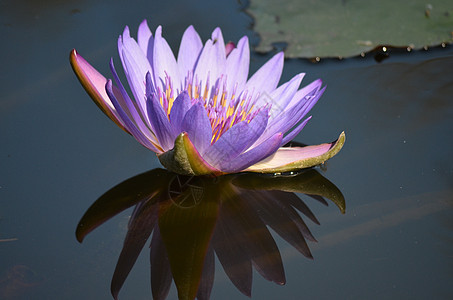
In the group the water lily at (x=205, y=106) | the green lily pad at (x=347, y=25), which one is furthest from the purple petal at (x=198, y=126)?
the green lily pad at (x=347, y=25)

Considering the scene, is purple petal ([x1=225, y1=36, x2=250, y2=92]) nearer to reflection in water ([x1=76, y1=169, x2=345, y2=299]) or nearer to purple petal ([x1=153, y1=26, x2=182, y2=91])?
purple petal ([x1=153, y1=26, x2=182, y2=91])

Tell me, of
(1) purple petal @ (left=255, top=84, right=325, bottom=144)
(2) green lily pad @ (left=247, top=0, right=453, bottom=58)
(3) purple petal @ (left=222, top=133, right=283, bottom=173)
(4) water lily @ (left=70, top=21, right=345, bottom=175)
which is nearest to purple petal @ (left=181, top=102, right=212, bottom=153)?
(4) water lily @ (left=70, top=21, right=345, bottom=175)

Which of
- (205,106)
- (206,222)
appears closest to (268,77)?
(205,106)

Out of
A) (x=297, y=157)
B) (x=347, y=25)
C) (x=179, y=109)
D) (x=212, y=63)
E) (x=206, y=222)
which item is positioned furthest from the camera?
(x=347, y=25)

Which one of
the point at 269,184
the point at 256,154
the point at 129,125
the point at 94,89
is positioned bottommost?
the point at 269,184

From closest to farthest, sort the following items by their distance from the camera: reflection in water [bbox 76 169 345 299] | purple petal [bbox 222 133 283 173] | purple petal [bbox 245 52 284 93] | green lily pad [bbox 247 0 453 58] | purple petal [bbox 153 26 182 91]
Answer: reflection in water [bbox 76 169 345 299] < purple petal [bbox 222 133 283 173] < purple petal [bbox 153 26 182 91] < purple petal [bbox 245 52 284 93] < green lily pad [bbox 247 0 453 58]

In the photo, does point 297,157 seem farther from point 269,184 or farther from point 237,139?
point 237,139
